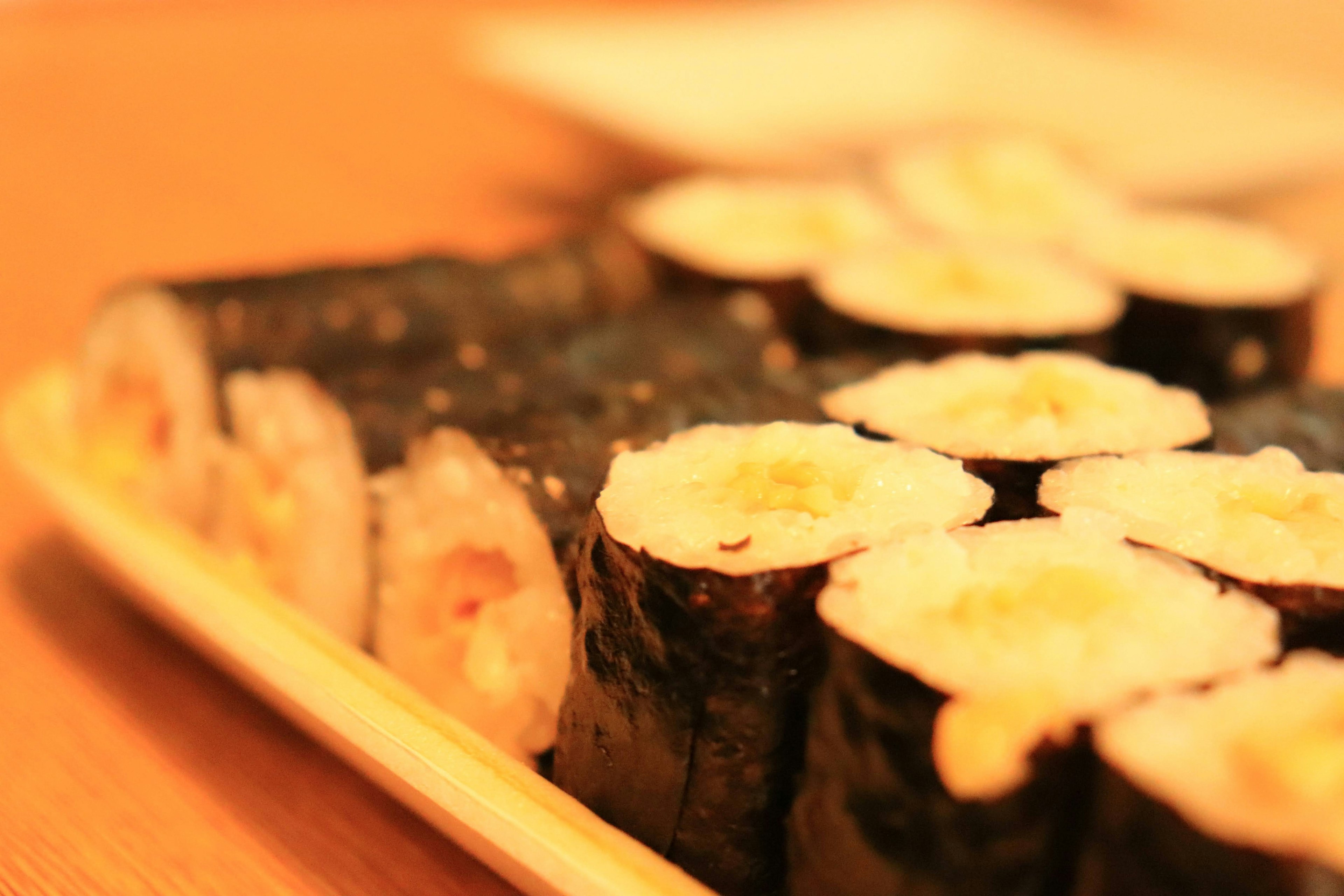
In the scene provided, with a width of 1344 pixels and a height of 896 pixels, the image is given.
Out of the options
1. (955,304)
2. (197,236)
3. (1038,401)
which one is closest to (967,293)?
(955,304)

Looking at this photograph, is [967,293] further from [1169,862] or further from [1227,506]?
[1169,862]

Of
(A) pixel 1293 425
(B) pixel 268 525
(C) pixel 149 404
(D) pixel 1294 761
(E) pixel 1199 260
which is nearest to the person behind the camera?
(D) pixel 1294 761

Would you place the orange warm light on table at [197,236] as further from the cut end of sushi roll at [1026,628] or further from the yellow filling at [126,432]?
the cut end of sushi roll at [1026,628]

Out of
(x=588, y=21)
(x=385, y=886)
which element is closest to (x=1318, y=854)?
(x=385, y=886)

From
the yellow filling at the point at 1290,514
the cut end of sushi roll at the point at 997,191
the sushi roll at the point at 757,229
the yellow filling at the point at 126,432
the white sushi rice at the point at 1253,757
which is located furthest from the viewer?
the cut end of sushi roll at the point at 997,191

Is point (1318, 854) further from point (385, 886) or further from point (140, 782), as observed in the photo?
point (140, 782)

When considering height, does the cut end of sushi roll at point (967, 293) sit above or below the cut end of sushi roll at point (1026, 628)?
below

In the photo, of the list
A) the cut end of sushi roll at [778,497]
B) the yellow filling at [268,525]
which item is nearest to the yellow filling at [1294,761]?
the cut end of sushi roll at [778,497]
